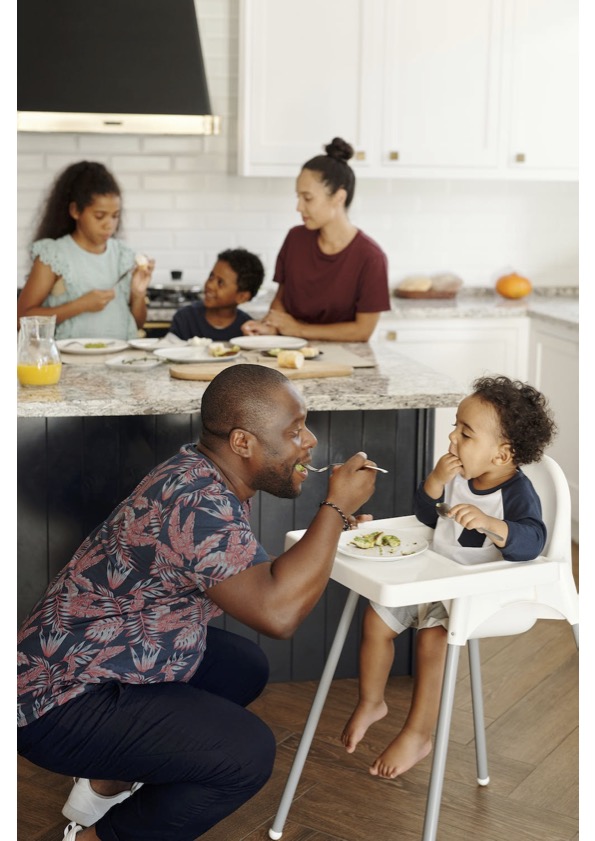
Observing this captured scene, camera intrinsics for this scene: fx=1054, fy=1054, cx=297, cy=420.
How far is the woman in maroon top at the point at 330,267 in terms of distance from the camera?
3.55m

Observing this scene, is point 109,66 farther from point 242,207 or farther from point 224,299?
point 224,299

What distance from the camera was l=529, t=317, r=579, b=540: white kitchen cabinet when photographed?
4422mm

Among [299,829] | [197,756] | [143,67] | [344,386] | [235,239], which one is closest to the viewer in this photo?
→ [197,756]

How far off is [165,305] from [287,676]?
2034mm

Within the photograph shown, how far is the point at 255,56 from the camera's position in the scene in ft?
15.0

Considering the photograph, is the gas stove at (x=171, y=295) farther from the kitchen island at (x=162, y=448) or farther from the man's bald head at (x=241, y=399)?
the man's bald head at (x=241, y=399)

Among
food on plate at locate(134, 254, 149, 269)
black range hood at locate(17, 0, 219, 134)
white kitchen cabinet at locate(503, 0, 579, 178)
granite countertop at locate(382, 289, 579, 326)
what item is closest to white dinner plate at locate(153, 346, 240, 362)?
food on plate at locate(134, 254, 149, 269)

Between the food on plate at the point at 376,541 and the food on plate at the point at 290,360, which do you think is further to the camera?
the food on plate at the point at 290,360

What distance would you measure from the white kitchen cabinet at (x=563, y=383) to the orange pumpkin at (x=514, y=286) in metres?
0.40

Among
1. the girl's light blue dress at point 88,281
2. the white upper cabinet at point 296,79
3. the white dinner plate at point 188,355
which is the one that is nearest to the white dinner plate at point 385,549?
the white dinner plate at point 188,355

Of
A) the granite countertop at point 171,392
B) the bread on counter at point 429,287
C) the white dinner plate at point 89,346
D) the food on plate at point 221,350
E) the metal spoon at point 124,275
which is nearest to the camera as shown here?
the granite countertop at point 171,392
